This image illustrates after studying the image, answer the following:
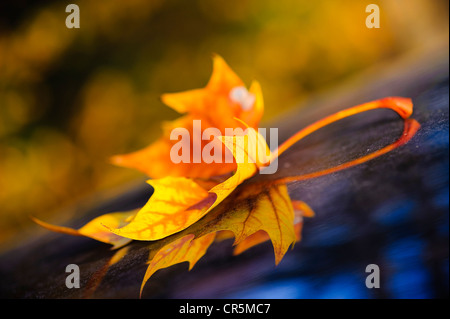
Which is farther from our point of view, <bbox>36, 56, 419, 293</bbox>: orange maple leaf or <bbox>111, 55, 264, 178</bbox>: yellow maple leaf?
<bbox>111, 55, 264, 178</bbox>: yellow maple leaf

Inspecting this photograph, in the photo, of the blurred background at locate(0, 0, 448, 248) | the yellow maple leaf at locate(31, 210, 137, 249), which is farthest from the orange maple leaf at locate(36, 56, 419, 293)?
the blurred background at locate(0, 0, 448, 248)

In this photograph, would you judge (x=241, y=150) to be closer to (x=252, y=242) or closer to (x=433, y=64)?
(x=252, y=242)

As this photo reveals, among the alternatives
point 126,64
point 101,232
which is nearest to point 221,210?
point 101,232

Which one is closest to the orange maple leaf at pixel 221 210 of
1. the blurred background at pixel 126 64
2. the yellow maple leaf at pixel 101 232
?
the yellow maple leaf at pixel 101 232

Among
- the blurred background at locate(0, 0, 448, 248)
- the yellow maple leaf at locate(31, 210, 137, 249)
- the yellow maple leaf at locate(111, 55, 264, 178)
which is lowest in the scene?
the yellow maple leaf at locate(31, 210, 137, 249)

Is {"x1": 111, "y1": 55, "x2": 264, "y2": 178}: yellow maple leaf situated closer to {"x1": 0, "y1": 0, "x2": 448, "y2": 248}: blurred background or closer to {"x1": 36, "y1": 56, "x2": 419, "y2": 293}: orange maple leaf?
{"x1": 36, "y1": 56, "x2": 419, "y2": 293}: orange maple leaf

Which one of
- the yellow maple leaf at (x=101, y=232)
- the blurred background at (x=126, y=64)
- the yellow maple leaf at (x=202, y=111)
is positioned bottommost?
the yellow maple leaf at (x=101, y=232)

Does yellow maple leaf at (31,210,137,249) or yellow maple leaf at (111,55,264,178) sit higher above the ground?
yellow maple leaf at (111,55,264,178)

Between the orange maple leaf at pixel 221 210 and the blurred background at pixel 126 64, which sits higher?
the blurred background at pixel 126 64

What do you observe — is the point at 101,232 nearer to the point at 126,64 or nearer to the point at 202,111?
the point at 202,111

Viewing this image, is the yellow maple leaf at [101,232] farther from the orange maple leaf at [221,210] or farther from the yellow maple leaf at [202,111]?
the yellow maple leaf at [202,111]
